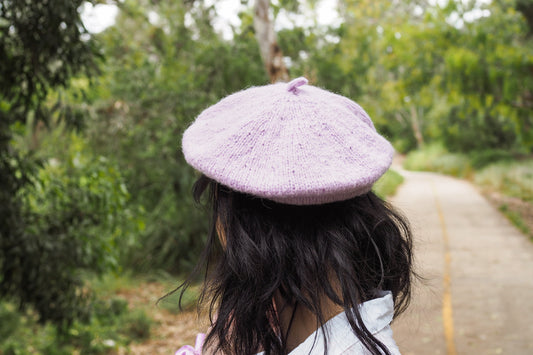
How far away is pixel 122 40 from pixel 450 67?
7223 mm

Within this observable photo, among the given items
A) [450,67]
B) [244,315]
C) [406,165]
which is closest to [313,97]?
[244,315]

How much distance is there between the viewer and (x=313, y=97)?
1.25 meters

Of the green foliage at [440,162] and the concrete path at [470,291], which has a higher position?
the concrete path at [470,291]

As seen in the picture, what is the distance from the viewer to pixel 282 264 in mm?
1198

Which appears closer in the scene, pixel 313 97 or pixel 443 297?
pixel 313 97

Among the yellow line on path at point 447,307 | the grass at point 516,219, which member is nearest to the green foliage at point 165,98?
the yellow line on path at point 447,307

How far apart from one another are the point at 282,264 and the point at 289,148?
0.98 ft

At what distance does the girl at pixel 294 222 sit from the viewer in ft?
3.64

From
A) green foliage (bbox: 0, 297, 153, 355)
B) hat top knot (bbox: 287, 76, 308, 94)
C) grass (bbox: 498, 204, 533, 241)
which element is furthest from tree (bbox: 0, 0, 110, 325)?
grass (bbox: 498, 204, 533, 241)

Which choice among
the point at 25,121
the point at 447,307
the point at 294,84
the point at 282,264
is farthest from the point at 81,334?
the point at 294,84

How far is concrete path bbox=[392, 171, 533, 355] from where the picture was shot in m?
5.34

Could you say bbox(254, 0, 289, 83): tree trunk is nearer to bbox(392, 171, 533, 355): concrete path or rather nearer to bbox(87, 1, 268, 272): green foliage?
bbox(87, 1, 268, 272): green foliage

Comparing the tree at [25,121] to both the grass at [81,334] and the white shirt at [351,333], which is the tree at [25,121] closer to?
the grass at [81,334]

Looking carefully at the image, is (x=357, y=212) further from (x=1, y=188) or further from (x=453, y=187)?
(x=453, y=187)
